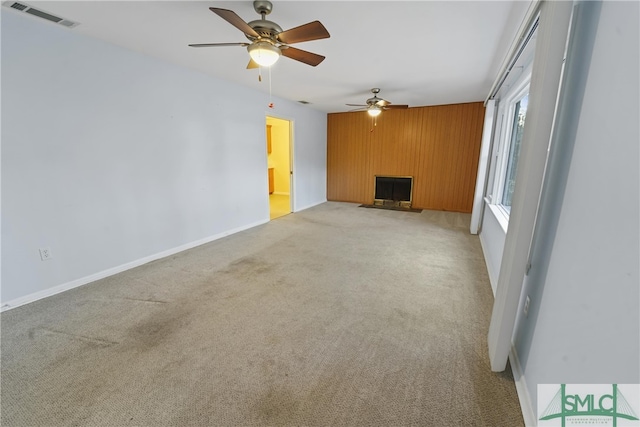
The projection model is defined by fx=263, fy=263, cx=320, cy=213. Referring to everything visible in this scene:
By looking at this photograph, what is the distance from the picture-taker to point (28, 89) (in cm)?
222

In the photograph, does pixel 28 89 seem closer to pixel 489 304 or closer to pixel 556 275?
pixel 556 275

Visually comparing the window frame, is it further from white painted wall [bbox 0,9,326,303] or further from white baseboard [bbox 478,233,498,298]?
white painted wall [bbox 0,9,326,303]

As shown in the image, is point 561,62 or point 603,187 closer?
point 603,187

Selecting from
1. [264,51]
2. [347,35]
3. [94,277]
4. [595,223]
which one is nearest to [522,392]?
[595,223]

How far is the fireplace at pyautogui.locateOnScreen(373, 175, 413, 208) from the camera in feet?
22.0

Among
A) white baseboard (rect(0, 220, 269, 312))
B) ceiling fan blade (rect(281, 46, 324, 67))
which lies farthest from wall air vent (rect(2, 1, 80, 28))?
white baseboard (rect(0, 220, 269, 312))

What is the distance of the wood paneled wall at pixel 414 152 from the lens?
5.91m

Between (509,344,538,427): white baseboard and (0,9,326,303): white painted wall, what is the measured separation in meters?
3.71

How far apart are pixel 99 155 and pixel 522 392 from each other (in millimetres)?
3941

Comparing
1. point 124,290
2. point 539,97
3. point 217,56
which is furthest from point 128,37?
point 539,97

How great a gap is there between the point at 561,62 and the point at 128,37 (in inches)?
135

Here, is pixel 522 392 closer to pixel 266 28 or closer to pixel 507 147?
pixel 266 28

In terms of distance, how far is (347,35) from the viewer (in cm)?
245

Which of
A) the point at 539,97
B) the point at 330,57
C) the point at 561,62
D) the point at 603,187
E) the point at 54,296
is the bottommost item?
the point at 54,296
